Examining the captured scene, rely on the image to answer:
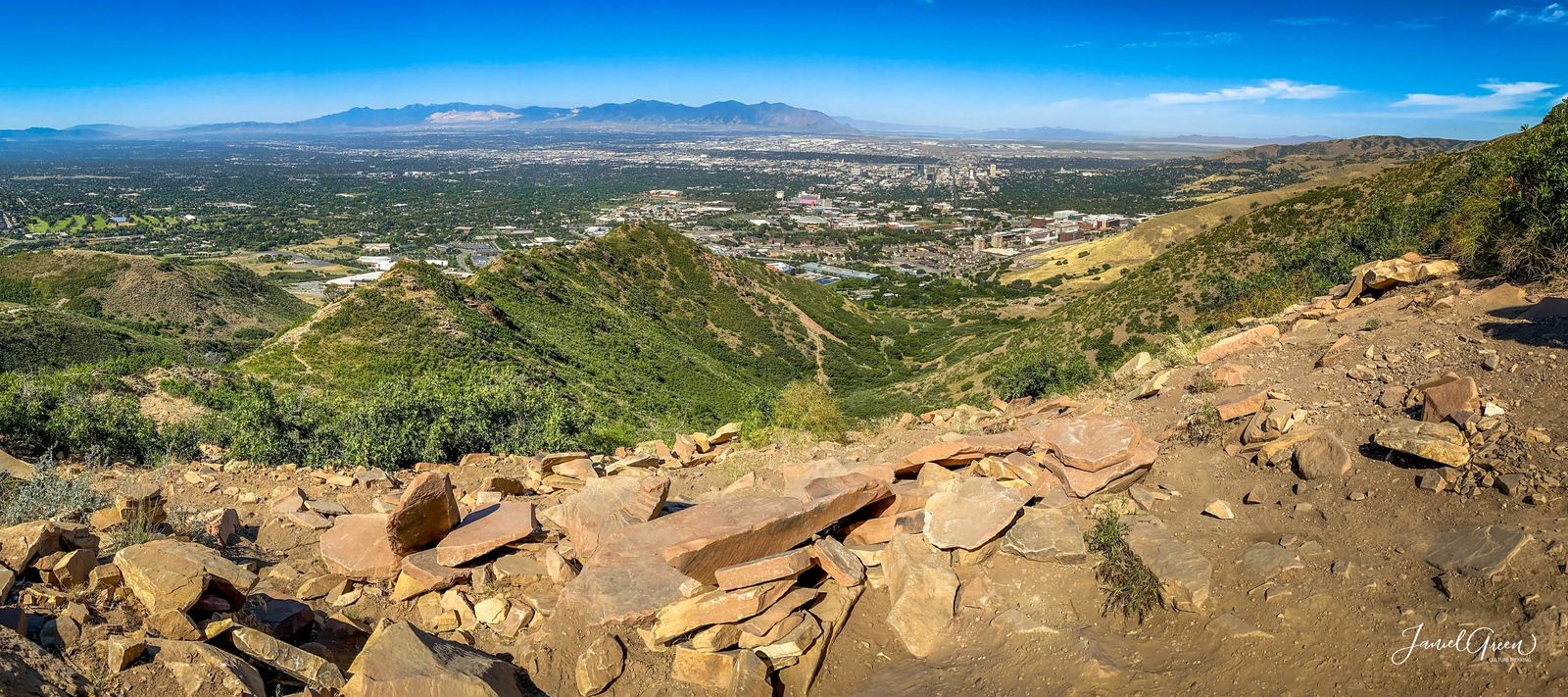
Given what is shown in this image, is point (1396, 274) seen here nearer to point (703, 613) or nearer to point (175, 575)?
point (703, 613)

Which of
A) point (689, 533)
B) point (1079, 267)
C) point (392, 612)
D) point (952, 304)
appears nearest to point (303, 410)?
point (392, 612)

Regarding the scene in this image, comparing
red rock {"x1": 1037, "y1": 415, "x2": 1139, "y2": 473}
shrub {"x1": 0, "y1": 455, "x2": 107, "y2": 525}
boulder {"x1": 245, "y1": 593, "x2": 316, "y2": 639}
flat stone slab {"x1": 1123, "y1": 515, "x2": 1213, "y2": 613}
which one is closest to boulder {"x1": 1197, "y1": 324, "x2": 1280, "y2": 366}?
red rock {"x1": 1037, "y1": 415, "x2": 1139, "y2": 473}

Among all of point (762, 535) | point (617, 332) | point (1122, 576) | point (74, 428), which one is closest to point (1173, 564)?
point (1122, 576)

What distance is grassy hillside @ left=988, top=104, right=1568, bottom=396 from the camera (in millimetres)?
13289

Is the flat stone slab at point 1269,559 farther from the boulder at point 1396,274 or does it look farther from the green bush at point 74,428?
the green bush at point 74,428

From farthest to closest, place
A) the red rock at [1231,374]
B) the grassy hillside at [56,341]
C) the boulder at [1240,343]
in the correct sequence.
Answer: the grassy hillside at [56,341] → the boulder at [1240,343] → the red rock at [1231,374]

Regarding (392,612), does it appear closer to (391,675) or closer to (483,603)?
(483,603)

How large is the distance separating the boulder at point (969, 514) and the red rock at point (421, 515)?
19.2ft

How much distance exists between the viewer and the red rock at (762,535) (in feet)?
25.5

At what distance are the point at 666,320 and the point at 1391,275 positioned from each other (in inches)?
1880

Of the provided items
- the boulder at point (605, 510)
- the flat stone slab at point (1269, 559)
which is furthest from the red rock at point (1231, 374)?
the boulder at point (605, 510)

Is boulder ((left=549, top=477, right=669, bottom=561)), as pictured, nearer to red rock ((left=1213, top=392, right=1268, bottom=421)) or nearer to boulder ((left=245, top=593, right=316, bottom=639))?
boulder ((left=245, top=593, right=316, bottom=639))

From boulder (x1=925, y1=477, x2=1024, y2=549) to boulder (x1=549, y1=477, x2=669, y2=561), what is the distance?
11.8 feet

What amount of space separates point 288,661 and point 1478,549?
33.9 feet
